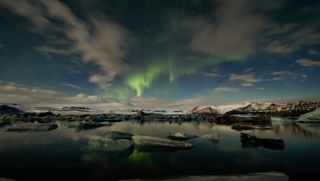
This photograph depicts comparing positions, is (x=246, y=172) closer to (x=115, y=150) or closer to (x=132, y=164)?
(x=132, y=164)

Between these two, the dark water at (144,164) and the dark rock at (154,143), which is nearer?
the dark water at (144,164)

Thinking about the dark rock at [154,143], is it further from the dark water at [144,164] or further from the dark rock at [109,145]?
the dark rock at [109,145]

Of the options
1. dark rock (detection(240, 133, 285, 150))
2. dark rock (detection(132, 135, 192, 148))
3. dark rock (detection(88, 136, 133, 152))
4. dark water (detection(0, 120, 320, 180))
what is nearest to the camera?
dark water (detection(0, 120, 320, 180))

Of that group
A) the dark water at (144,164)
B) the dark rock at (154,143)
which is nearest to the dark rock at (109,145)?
the dark water at (144,164)

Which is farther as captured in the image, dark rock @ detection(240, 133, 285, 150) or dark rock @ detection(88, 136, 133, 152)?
dark rock @ detection(240, 133, 285, 150)

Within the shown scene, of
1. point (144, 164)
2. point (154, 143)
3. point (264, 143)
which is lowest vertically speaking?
point (144, 164)

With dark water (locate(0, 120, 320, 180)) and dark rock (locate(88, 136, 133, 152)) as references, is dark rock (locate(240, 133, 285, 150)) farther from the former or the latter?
dark rock (locate(88, 136, 133, 152))

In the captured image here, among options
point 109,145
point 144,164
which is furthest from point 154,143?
point 144,164

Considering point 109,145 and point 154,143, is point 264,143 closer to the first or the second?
point 154,143

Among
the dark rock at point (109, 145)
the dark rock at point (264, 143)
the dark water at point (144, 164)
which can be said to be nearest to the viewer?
the dark water at point (144, 164)

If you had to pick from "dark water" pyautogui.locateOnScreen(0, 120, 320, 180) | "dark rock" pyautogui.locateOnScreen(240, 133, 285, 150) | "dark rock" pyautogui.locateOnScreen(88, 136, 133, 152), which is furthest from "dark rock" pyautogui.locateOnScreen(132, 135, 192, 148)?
"dark rock" pyautogui.locateOnScreen(240, 133, 285, 150)

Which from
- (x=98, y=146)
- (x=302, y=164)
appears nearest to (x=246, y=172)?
(x=302, y=164)

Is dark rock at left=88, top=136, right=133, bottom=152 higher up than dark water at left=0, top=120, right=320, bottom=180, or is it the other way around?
dark rock at left=88, top=136, right=133, bottom=152

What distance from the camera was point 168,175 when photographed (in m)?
8.09
